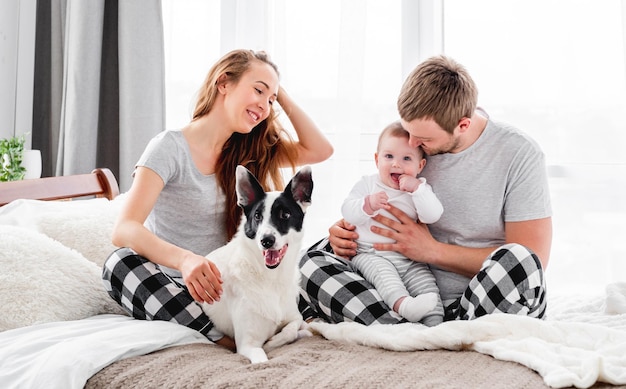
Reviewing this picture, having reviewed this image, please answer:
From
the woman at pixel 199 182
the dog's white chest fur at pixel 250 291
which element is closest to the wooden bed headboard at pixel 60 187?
the woman at pixel 199 182

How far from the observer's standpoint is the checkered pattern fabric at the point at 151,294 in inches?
60.7

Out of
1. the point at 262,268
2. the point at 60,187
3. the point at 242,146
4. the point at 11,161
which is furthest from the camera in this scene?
the point at 11,161

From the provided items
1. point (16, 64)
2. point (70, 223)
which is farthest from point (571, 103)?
point (16, 64)

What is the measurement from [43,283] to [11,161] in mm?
1168

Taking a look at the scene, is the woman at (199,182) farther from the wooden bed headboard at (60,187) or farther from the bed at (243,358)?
the wooden bed headboard at (60,187)

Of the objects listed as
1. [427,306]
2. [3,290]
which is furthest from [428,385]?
[3,290]

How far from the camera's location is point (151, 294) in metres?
1.55

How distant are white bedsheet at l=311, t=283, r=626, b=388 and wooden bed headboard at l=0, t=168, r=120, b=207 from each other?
4.29ft

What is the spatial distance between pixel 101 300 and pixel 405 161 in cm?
93

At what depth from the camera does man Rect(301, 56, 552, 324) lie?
1.67 meters

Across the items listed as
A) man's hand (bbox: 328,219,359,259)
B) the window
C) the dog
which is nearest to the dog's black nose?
the dog

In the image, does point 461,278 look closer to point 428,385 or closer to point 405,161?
point 405,161

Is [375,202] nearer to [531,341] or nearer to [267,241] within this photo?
[267,241]

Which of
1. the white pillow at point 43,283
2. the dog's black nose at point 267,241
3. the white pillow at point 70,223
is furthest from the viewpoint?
the white pillow at point 70,223
